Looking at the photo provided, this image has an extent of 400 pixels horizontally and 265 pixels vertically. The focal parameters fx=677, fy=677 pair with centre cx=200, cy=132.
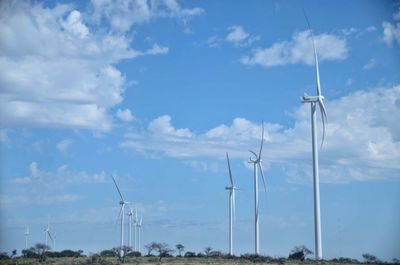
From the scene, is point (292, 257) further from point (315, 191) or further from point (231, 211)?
point (315, 191)

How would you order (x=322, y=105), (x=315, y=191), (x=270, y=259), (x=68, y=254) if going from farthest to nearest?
(x=68, y=254) → (x=270, y=259) → (x=322, y=105) → (x=315, y=191)

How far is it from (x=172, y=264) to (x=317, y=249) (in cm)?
2180

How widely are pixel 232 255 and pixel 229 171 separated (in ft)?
49.0

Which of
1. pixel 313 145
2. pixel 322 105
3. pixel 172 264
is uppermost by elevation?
pixel 322 105

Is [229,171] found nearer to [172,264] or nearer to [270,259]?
[270,259]

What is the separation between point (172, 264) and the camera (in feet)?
301

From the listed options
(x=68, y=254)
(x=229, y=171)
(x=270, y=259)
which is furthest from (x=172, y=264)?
(x=68, y=254)

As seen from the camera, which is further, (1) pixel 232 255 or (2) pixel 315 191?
(1) pixel 232 255

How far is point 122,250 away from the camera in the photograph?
115 metres

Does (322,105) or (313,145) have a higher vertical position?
(322,105)

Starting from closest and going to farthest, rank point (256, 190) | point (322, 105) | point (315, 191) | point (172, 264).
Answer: point (315, 191) < point (322, 105) < point (172, 264) < point (256, 190)

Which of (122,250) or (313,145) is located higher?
(313,145)

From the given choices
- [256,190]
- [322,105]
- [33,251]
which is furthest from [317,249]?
[33,251]

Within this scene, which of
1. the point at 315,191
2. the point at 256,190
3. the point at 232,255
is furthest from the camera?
the point at 232,255
